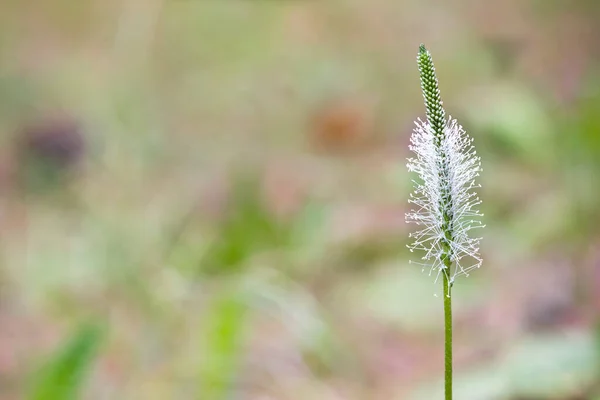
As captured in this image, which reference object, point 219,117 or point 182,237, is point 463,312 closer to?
point 182,237

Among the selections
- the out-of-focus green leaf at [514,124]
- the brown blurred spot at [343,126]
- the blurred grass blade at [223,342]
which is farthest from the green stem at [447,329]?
the brown blurred spot at [343,126]

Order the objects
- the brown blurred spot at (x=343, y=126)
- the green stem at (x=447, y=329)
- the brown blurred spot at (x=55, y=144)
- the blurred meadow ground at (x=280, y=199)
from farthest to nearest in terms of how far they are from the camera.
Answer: the brown blurred spot at (x=343, y=126), the brown blurred spot at (x=55, y=144), the blurred meadow ground at (x=280, y=199), the green stem at (x=447, y=329)

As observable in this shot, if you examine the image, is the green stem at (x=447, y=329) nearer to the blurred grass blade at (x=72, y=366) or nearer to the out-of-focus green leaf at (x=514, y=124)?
the blurred grass blade at (x=72, y=366)

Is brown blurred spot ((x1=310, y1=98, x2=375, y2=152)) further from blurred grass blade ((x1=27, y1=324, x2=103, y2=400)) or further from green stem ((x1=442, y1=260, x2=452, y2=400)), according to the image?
green stem ((x1=442, y1=260, x2=452, y2=400))

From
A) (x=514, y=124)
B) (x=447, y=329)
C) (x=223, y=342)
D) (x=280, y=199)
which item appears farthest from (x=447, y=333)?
(x=280, y=199)

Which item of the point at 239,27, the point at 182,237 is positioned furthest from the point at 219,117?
the point at 182,237
